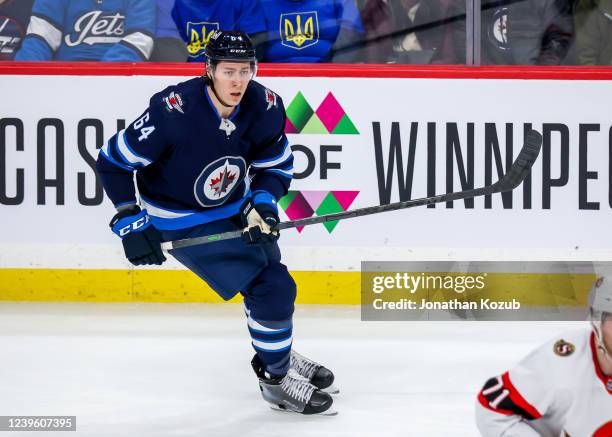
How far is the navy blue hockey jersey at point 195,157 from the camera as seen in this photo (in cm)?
283

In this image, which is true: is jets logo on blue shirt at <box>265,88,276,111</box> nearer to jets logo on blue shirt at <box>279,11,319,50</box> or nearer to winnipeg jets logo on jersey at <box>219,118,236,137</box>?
winnipeg jets logo on jersey at <box>219,118,236,137</box>

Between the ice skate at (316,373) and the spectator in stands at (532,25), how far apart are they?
1.81 metres

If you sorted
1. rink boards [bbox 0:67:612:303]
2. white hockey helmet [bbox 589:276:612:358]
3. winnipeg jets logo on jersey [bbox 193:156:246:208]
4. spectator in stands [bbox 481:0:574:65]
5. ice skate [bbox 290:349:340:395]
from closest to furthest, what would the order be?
white hockey helmet [bbox 589:276:612:358] → winnipeg jets logo on jersey [bbox 193:156:246:208] → ice skate [bbox 290:349:340:395] → rink boards [bbox 0:67:612:303] → spectator in stands [bbox 481:0:574:65]

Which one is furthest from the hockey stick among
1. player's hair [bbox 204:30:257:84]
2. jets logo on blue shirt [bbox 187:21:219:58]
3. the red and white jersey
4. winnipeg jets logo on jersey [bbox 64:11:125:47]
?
winnipeg jets logo on jersey [bbox 64:11:125:47]

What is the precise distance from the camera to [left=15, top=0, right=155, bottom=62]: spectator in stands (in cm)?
444

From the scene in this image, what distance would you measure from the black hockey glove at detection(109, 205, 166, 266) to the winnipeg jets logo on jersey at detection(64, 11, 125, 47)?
5.85ft

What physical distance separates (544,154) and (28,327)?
2138 millimetres

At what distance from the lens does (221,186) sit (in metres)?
2.96

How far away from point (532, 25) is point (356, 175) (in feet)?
3.17

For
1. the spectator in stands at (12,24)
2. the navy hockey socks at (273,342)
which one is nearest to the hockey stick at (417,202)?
the navy hockey socks at (273,342)

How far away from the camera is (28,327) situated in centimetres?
397

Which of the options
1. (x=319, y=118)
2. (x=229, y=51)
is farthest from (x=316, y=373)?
(x=319, y=118)

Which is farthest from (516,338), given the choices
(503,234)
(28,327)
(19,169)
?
(19,169)

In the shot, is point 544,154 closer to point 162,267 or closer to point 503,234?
point 503,234
